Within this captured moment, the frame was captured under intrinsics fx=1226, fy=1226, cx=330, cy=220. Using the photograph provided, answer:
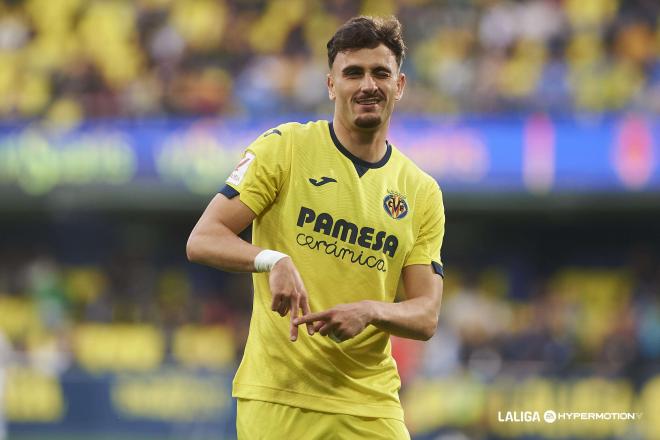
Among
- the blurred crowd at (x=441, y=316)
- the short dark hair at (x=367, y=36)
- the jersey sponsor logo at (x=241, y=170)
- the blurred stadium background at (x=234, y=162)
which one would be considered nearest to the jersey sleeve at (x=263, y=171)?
the jersey sponsor logo at (x=241, y=170)

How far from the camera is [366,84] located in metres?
4.46

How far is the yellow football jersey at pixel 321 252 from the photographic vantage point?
4473mm

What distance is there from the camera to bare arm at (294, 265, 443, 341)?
405 cm

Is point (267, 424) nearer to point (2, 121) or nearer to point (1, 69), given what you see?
point (2, 121)

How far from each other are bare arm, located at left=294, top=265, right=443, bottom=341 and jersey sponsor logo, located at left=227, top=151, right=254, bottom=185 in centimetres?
63

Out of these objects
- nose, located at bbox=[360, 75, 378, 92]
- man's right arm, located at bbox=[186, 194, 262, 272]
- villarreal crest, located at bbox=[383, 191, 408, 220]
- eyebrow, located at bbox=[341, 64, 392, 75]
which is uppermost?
eyebrow, located at bbox=[341, 64, 392, 75]

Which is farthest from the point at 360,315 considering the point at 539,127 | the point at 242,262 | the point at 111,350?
the point at 111,350

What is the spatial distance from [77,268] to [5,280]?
4.55ft

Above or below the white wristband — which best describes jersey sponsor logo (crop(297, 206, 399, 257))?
above

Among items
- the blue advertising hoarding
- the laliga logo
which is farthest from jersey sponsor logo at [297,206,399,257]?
the blue advertising hoarding

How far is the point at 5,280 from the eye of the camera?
21734 millimetres

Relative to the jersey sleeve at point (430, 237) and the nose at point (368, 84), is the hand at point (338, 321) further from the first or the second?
the nose at point (368, 84)

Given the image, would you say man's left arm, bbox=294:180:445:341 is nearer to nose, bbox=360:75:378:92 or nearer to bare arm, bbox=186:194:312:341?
bare arm, bbox=186:194:312:341

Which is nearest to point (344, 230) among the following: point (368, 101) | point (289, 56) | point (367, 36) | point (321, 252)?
point (321, 252)
